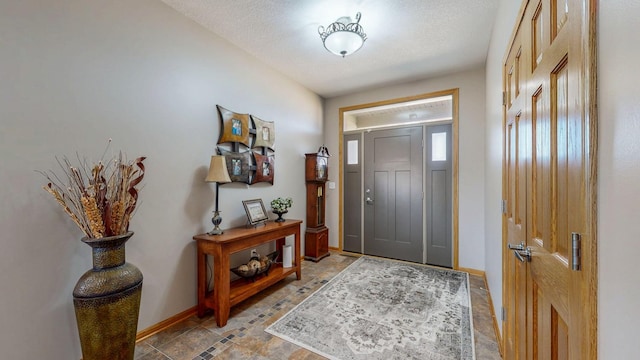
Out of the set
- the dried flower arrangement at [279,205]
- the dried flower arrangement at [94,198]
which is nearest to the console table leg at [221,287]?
the dried flower arrangement at [94,198]

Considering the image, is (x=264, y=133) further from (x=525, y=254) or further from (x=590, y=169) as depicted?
(x=590, y=169)

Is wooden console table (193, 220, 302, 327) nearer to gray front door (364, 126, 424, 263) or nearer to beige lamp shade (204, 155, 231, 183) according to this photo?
beige lamp shade (204, 155, 231, 183)

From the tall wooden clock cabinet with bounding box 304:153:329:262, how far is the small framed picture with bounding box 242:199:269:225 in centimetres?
108

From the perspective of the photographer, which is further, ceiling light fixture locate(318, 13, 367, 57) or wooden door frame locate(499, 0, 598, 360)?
ceiling light fixture locate(318, 13, 367, 57)

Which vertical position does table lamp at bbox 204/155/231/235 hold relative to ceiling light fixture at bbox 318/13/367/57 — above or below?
below

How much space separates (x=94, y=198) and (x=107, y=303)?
0.63 metres

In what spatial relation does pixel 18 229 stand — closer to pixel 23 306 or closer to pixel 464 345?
pixel 23 306

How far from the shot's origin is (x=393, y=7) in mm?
2201

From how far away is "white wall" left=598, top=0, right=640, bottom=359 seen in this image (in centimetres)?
48

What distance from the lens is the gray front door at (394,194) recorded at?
3828mm

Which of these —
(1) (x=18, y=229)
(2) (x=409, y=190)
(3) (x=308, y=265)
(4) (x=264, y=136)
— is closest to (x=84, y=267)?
(1) (x=18, y=229)

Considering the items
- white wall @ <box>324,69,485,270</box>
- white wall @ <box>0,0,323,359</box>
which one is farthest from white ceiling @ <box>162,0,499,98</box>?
white wall @ <box>0,0,323,359</box>

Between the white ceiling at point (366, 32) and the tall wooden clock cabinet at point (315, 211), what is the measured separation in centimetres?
131

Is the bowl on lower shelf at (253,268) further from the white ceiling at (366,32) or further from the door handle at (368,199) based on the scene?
the white ceiling at (366,32)
